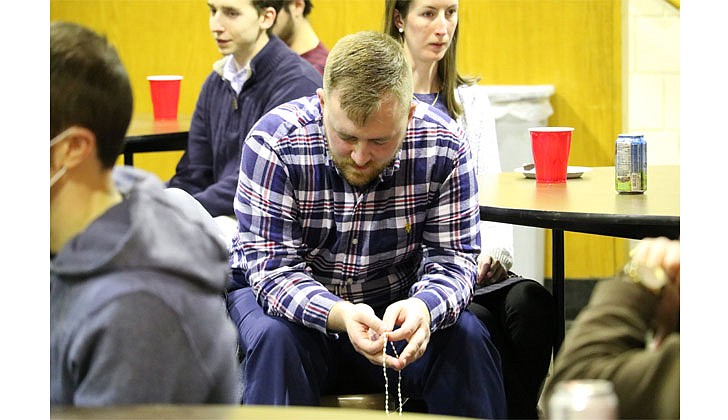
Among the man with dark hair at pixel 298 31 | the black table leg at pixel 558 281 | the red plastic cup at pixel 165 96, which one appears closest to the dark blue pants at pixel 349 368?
the black table leg at pixel 558 281

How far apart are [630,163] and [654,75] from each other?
0.32 m

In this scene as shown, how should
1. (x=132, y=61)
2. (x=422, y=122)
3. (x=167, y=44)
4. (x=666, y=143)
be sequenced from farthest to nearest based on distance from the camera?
1. (x=167, y=44)
2. (x=422, y=122)
3. (x=666, y=143)
4. (x=132, y=61)

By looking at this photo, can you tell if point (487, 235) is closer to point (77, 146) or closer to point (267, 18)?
point (267, 18)

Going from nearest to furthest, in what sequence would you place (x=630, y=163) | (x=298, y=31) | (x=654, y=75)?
(x=654, y=75)
(x=630, y=163)
(x=298, y=31)

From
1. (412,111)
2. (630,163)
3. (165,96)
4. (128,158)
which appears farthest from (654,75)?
(165,96)

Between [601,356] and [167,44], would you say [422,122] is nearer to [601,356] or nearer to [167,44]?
[601,356]

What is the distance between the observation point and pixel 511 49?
2.79 meters

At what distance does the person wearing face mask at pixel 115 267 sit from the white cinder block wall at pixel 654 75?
0.72 metres

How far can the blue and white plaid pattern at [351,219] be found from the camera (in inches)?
76.3
